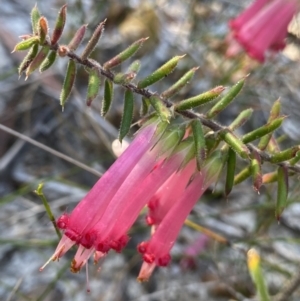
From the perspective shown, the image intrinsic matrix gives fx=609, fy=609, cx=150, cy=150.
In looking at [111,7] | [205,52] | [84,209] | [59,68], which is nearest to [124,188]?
[84,209]

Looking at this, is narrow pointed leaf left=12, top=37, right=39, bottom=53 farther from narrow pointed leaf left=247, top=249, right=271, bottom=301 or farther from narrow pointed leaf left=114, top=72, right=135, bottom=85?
narrow pointed leaf left=247, top=249, right=271, bottom=301

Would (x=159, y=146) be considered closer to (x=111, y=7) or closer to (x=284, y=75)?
(x=284, y=75)


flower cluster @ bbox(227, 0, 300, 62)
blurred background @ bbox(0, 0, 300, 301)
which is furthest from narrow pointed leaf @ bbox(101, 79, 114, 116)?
flower cluster @ bbox(227, 0, 300, 62)

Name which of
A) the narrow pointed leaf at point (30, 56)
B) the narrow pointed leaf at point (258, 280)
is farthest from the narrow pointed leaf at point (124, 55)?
the narrow pointed leaf at point (258, 280)

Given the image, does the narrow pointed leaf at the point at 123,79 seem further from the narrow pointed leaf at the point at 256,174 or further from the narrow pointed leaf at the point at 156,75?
the narrow pointed leaf at the point at 256,174

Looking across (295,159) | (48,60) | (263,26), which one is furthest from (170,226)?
(263,26)

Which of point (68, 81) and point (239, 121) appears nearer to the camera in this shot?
point (68, 81)

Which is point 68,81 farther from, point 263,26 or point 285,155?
point 263,26
